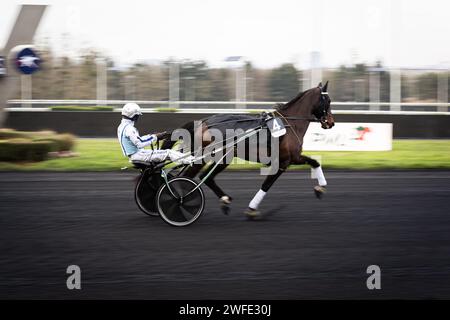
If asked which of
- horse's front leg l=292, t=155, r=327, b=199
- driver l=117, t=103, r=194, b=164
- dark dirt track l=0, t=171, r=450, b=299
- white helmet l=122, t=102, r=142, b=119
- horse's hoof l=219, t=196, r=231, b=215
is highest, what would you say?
white helmet l=122, t=102, r=142, b=119

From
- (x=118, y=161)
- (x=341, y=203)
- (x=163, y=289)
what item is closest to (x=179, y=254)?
(x=163, y=289)

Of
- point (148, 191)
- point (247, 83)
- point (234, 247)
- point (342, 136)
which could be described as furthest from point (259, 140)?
point (247, 83)

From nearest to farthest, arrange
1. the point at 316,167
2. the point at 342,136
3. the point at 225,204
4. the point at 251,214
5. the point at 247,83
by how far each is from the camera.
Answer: the point at 225,204 < the point at 251,214 < the point at 316,167 < the point at 342,136 < the point at 247,83

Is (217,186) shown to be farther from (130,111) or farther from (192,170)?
(130,111)

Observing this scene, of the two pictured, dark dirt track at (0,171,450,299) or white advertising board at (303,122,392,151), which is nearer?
dark dirt track at (0,171,450,299)

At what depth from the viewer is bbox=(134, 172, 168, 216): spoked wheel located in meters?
8.60

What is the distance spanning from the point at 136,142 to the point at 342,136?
9.73 metres

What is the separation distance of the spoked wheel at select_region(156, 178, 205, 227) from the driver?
0.35 meters

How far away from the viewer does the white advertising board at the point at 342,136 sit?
16.8 m

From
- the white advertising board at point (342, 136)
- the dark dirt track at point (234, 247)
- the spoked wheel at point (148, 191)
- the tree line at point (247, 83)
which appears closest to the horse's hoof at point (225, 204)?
the dark dirt track at point (234, 247)

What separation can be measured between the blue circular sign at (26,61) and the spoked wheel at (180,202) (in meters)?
11.9

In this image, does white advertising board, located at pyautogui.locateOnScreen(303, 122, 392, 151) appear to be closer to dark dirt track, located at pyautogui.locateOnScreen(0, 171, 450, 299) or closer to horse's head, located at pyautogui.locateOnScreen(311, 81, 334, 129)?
dark dirt track, located at pyautogui.locateOnScreen(0, 171, 450, 299)

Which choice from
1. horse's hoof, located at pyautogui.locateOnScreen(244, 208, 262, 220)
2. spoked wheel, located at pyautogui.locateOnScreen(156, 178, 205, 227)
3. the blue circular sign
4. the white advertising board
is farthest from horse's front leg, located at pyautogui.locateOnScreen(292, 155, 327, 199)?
the blue circular sign

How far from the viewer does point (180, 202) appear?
8234 mm
